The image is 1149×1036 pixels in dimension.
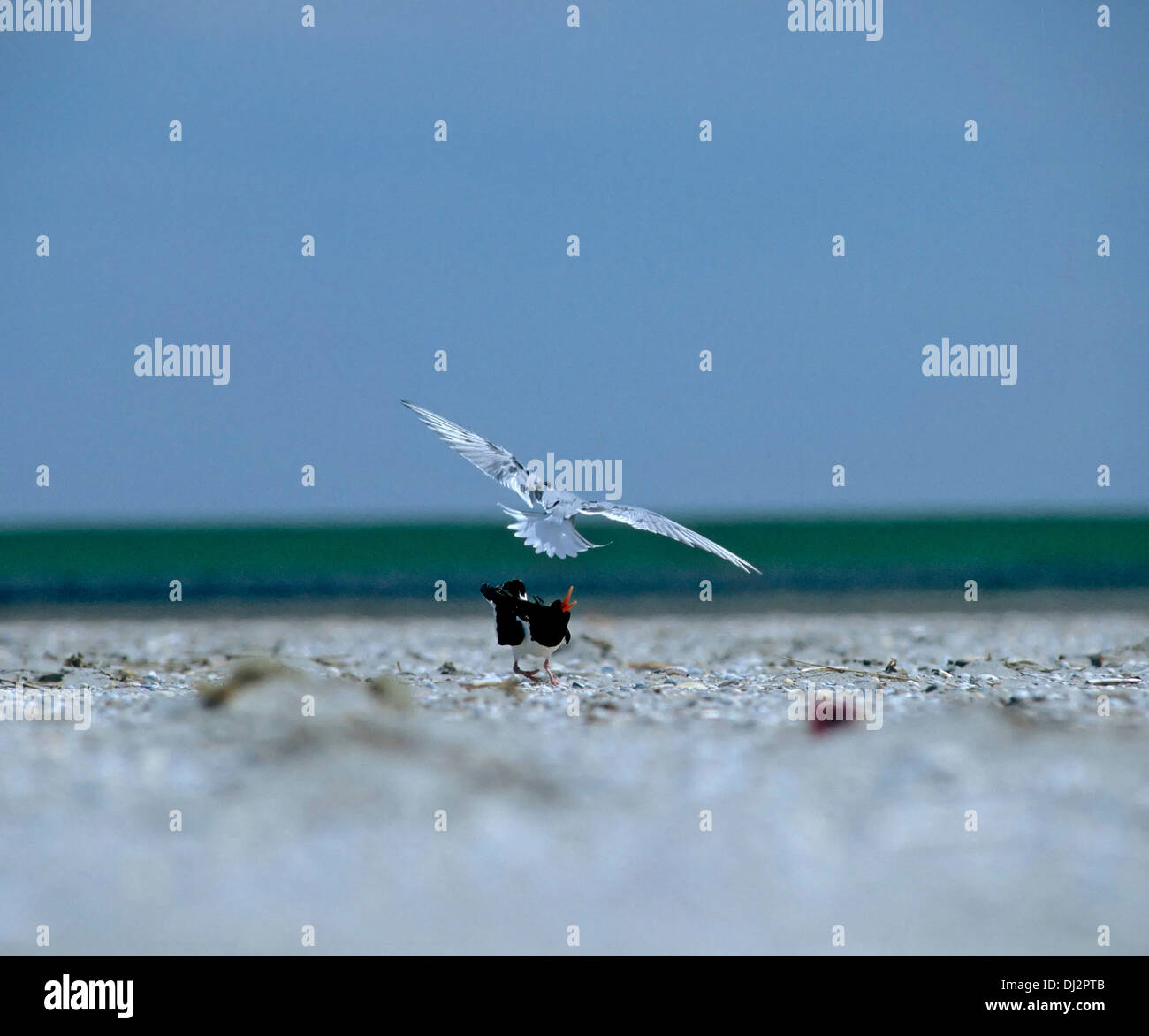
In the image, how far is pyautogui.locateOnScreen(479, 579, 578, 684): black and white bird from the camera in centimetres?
736

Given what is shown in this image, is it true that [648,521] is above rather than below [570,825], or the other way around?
above

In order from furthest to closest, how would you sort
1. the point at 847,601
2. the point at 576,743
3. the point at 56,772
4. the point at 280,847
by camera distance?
1. the point at 847,601
2. the point at 576,743
3. the point at 56,772
4. the point at 280,847

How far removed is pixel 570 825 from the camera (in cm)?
409

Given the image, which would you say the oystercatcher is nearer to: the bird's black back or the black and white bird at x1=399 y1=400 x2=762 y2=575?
the bird's black back

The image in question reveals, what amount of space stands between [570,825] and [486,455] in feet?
13.0

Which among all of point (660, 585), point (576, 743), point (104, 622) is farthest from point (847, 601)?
point (576, 743)

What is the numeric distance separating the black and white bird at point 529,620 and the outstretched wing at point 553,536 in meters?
0.56

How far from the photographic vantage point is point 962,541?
34312 mm

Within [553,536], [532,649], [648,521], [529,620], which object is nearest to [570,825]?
[648,521]

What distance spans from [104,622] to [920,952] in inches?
537

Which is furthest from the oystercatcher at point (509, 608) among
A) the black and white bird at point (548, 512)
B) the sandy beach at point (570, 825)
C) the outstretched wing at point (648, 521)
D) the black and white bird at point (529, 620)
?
the outstretched wing at point (648, 521)

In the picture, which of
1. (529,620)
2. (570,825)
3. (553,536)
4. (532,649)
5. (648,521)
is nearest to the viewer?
(570,825)

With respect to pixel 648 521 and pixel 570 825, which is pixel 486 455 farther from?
pixel 570 825
